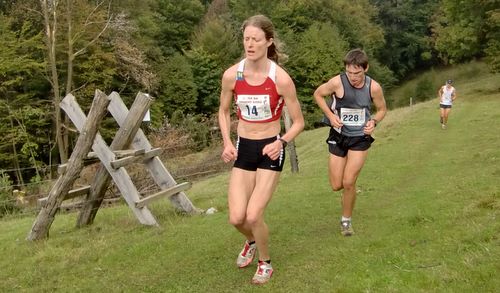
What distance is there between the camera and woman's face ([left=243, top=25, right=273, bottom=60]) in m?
5.10

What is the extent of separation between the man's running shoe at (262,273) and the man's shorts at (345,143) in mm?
2004

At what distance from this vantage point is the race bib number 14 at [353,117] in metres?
6.61

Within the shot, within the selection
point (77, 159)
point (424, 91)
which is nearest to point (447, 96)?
point (77, 159)

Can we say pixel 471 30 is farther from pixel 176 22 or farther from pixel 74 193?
pixel 74 193

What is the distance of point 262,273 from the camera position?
17.6 ft

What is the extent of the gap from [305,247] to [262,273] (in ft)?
3.94

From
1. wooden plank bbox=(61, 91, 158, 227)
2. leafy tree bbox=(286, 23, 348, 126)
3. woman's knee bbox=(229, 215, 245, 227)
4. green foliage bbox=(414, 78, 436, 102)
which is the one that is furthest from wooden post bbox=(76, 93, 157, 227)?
green foliage bbox=(414, 78, 436, 102)

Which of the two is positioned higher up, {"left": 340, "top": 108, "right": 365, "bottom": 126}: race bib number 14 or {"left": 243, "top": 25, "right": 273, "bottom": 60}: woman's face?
{"left": 243, "top": 25, "right": 273, "bottom": 60}: woman's face

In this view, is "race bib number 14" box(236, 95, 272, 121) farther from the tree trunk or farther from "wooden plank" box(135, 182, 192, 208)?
the tree trunk

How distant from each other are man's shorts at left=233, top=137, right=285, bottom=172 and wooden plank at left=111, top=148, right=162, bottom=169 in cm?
288

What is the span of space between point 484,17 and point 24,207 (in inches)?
1460

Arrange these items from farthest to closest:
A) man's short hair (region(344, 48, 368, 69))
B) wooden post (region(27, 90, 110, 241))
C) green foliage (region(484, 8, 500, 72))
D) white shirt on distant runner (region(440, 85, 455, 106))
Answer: green foliage (region(484, 8, 500, 72)), white shirt on distant runner (region(440, 85, 455, 106)), wooden post (region(27, 90, 110, 241)), man's short hair (region(344, 48, 368, 69))

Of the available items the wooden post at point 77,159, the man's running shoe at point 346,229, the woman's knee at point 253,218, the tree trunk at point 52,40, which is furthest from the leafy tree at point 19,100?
the woman's knee at point 253,218

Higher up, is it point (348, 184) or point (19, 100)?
point (348, 184)
